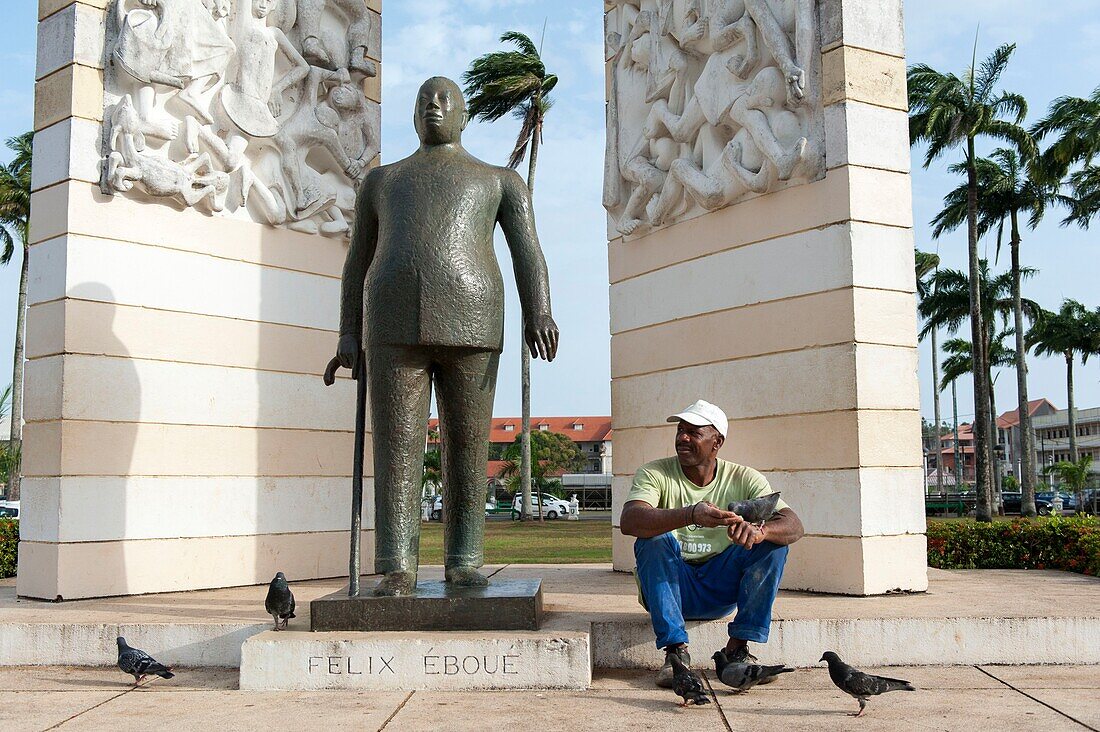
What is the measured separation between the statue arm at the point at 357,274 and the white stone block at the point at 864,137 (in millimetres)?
2890

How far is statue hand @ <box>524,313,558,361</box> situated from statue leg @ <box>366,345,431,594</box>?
0.55 meters

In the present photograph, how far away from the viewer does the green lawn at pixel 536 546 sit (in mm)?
14780

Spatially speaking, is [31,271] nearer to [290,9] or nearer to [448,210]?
[290,9]

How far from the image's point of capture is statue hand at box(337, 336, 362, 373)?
518cm

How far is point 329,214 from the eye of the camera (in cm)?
815

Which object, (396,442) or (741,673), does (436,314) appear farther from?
(741,673)

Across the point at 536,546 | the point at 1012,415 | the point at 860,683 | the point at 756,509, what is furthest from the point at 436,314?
the point at 1012,415

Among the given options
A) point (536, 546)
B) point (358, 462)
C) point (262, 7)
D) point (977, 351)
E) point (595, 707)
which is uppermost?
point (262, 7)

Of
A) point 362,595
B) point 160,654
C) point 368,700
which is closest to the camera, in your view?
point 368,700

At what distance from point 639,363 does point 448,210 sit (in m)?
2.94

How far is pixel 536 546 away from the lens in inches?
734

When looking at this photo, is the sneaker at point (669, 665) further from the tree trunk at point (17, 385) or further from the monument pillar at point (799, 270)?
the tree trunk at point (17, 385)

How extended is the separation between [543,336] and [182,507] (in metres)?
3.49

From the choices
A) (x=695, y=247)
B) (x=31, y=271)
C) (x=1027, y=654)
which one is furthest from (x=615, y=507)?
(x=31, y=271)
